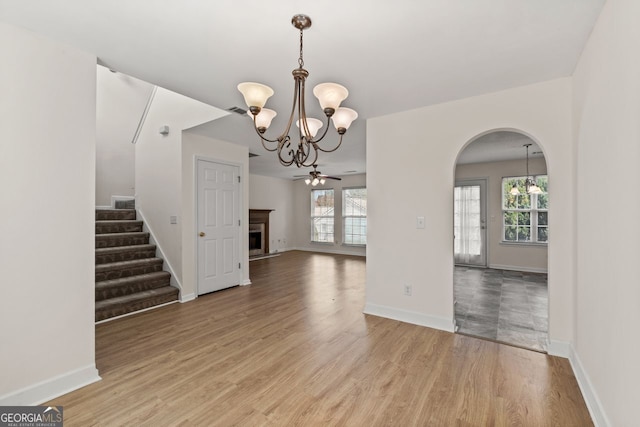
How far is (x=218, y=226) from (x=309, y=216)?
4967 millimetres

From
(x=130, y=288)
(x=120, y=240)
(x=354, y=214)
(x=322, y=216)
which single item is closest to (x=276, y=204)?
(x=322, y=216)

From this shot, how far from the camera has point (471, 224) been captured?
6578 mm

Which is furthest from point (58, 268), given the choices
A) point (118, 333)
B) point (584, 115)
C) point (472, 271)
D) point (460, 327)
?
point (472, 271)

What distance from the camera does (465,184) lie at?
6641 mm

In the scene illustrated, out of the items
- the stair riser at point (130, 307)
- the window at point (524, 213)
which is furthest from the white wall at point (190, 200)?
the window at point (524, 213)

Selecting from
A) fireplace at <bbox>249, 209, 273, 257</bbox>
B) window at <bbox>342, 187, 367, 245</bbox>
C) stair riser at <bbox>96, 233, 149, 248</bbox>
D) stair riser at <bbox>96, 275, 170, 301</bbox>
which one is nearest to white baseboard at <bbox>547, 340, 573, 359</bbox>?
stair riser at <bbox>96, 275, 170, 301</bbox>

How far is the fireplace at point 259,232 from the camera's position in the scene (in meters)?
7.94

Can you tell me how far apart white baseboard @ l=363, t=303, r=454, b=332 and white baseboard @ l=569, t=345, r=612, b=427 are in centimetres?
99

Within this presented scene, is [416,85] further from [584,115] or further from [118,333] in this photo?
[118,333]

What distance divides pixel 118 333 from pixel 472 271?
6318mm

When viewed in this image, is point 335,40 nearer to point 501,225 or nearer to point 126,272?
point 126,272

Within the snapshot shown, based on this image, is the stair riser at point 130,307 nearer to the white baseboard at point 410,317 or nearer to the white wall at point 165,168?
the white wall at point 165,168

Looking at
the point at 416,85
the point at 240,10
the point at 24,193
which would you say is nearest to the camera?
the point at 240,10

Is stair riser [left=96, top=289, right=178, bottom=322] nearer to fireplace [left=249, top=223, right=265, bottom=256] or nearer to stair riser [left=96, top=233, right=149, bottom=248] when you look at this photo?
stair riser [left=96, top=233, right=149, bottom=248]
